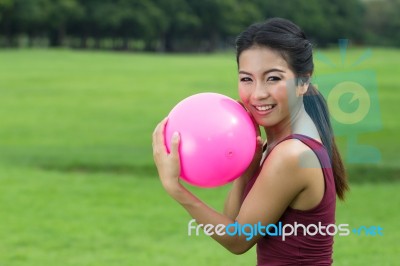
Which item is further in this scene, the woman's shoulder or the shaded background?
the shaded background

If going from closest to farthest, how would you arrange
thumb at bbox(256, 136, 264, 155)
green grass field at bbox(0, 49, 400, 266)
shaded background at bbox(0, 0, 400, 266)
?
thumb at bbox(256, 136, 264, 155)
shaded background at bbox(0, 0, 400, 266)
green grass field at bbox(0, 49, 400, 266)

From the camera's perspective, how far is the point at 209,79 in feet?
92.1

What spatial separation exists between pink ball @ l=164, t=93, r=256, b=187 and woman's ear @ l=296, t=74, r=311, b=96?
0.18 metres

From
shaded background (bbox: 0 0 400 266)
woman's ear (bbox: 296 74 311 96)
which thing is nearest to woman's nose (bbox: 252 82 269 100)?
woman's ear (bbox: 296 74 311 96)

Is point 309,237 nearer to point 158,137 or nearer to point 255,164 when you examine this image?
point 255,164

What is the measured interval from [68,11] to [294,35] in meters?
63.9

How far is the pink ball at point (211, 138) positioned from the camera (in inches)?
82.0

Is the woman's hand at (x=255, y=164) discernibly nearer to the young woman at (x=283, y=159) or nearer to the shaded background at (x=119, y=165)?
the young woman at (x=283, y=159)

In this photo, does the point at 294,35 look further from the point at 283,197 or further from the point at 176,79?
the point at 176,79

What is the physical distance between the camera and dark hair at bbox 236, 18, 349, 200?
2076 mm

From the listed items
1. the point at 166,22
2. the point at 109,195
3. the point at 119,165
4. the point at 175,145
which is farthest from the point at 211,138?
the point at 166,22

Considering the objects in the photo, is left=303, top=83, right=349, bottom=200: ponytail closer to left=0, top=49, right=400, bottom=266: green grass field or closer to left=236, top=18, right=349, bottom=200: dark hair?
left=236, top=18, right=349, bottom=200: dark hair

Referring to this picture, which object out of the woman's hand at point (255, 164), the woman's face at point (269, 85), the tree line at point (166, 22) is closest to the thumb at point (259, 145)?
the woman's hand at point (255, 164)

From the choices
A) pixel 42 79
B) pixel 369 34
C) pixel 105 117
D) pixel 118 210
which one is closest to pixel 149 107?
pixel 105 117
